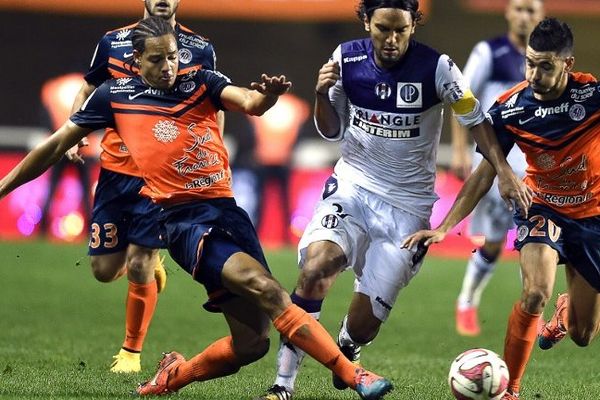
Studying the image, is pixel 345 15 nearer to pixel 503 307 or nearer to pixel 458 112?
pixel 503 307

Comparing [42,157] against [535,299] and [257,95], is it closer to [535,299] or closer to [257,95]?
[257,95]

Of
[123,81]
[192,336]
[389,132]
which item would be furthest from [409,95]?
[192,336]

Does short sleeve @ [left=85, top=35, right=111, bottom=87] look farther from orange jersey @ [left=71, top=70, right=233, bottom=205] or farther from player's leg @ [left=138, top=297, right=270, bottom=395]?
player's leg @ [left=138, top=297, right=270, bottom=395]

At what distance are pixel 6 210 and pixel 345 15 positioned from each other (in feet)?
16.6

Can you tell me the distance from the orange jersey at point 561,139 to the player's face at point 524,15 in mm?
4053

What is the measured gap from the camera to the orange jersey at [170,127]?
24.7 feet

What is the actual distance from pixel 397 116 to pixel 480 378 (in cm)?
170

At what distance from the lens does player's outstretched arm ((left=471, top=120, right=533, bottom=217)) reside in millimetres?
7422

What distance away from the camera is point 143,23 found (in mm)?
7652

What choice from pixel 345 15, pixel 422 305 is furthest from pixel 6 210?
pixel 422 305

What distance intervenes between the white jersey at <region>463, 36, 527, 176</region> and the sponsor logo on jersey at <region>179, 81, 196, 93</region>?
4757 millimetres

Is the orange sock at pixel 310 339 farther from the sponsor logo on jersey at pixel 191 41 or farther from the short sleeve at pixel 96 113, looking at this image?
the sponsor logo on jersey at pixel 191 41

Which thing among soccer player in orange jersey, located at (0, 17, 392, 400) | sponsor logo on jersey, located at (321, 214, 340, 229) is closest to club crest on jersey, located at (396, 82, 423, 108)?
sponsor logo on jersey, located at (321, 214, 340, 229)

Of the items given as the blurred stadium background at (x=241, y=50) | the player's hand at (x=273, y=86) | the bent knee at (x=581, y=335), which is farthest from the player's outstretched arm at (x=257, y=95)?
the blurred stadium background at (x=241, y=50)
